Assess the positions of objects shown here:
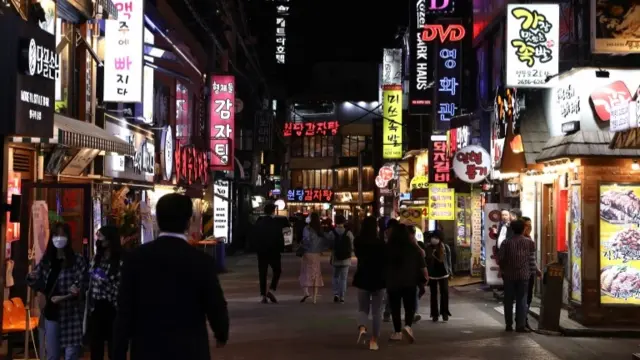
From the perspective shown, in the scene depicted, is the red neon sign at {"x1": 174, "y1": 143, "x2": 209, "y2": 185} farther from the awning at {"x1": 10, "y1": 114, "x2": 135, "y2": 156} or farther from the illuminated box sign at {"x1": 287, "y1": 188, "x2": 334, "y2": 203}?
the illuminated box sign at {"x1": 287, "y1": 188, "x2": 334, "y2": 203}

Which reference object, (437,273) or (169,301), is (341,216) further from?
(169,301)

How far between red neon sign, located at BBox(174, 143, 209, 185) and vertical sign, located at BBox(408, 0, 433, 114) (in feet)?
25.7

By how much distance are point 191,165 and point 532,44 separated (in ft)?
52.5

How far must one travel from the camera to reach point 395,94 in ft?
156

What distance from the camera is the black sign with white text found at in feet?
33.3

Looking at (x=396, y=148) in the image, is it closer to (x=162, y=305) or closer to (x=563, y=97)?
(x=563, y=97)

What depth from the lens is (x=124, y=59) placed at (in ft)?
64.6

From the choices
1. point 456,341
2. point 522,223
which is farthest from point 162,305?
point 522,223

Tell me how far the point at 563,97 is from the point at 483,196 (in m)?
10.2

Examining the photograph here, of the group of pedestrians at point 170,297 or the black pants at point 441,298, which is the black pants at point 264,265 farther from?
the group of pedestrians at point 170,297

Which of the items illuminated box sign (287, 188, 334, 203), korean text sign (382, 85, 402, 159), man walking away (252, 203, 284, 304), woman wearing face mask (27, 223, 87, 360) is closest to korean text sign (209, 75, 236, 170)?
man walking away (252, 203, 284, 304)

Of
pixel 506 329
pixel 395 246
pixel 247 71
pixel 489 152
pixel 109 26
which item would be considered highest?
pixel 247 71

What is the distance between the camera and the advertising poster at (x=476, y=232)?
27875 millimetres

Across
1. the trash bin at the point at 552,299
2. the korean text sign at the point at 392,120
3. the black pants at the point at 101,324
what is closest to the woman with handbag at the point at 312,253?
the trash bin at the point at 552,299
